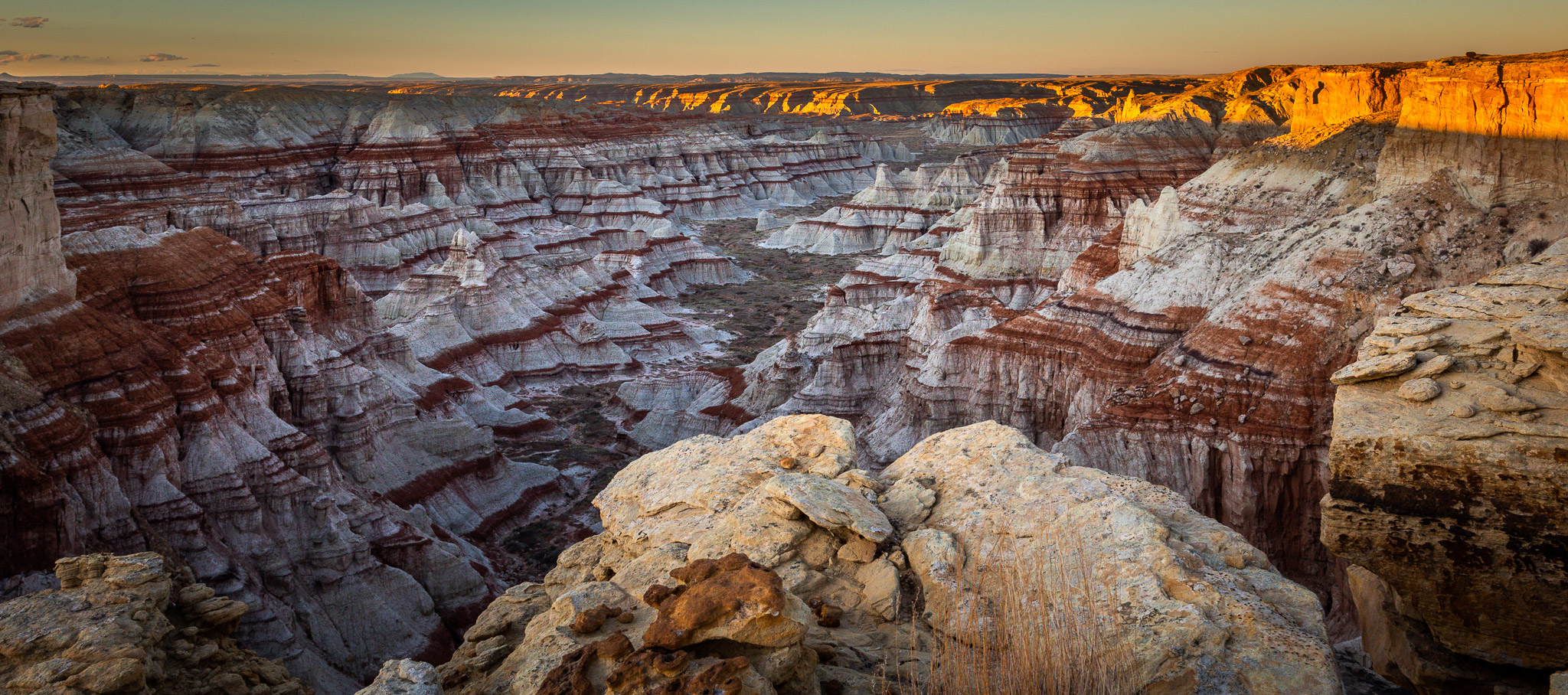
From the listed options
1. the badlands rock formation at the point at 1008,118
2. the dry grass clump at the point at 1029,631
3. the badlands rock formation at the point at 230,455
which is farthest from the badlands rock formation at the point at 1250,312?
the badlands rock formation at the point at 1008,118

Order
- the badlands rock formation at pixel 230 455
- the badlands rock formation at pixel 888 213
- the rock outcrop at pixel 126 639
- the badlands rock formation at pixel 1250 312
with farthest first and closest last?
the badlands rock formation at pixel 888 213, the badlands rock formation at pixel 1250 312, the badlands rock formation at pixel 230 455, the rock outcrop at pixel 126 639

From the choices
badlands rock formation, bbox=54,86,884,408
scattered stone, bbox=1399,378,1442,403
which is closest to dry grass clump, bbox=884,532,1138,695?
scattered stone, bbox=1399,378,1442,403

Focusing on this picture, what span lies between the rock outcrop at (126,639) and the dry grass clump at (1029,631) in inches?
294

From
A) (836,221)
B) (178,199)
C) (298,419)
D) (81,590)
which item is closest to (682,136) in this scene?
(836,221)

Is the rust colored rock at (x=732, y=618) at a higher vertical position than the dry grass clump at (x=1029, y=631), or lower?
higher

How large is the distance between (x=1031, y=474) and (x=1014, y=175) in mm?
44984

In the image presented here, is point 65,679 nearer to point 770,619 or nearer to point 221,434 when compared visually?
point 770,619

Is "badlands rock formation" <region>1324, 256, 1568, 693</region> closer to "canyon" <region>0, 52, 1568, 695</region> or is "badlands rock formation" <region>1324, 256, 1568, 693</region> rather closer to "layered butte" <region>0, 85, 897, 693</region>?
"canyon" <region>0, 52, 1568, 695</region>

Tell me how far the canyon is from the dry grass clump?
121mm

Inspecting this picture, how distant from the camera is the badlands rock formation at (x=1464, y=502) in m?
8.82

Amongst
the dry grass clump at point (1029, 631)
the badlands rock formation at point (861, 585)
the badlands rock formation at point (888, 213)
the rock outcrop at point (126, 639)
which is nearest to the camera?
the dry grass clump at point (1029, 631)

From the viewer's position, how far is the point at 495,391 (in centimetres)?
3831

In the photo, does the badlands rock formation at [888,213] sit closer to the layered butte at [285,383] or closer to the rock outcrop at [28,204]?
the layered butte at [285,383]

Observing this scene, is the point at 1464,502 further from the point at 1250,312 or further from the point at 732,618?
the point at 1250,312
